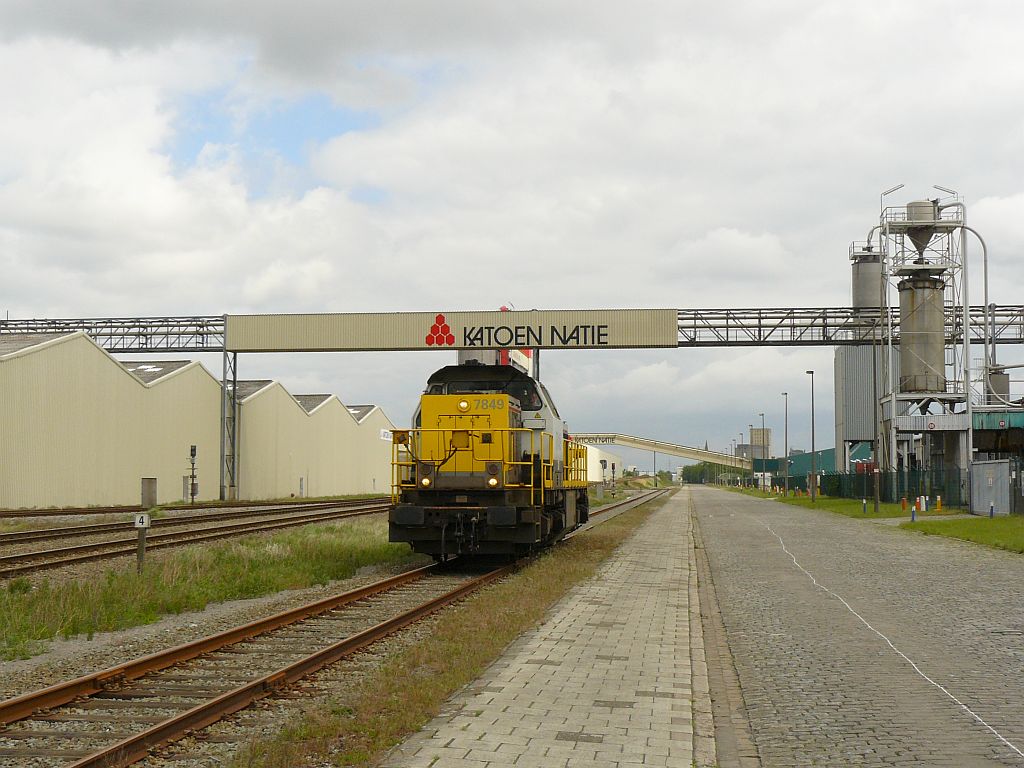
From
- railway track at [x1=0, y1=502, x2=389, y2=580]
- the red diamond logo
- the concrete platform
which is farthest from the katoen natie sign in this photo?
the concrete platform

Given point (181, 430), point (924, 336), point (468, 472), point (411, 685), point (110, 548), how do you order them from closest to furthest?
point (411, 685) → point (468, 472) → point (110, 548) → point (181, 430) → point (924, 336)

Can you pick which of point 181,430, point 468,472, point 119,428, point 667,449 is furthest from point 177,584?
point 667,449

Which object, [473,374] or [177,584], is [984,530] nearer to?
[473,374]

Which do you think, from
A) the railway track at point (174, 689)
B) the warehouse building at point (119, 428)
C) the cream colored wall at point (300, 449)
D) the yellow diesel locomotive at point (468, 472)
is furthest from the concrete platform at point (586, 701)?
the cream colored wall at point (300, 449)

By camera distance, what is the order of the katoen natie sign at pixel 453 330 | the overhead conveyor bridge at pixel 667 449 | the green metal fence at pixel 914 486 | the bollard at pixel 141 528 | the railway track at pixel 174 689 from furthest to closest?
the overhead conveyor bridge at pixel 667 449 → the green metal fence at pixel 914 486 → the katoen natie sign at pixel 453 330 → the bollard at pixel 141 528 → the railway track at pixel 174 689

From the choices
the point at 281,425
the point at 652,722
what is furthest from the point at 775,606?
the point at 281,425

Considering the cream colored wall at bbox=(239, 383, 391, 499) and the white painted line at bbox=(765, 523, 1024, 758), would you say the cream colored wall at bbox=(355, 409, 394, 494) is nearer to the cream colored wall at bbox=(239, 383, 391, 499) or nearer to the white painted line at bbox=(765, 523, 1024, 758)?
the cream colored wall at bbox=(239, 383, 391, 499)

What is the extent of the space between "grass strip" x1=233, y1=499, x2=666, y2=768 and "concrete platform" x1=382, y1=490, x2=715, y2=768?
0.18m

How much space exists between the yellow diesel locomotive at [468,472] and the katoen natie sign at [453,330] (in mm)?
20363

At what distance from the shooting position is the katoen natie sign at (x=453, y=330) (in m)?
38.9

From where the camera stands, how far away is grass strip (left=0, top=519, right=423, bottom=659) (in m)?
10.7

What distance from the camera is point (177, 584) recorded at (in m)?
13.8

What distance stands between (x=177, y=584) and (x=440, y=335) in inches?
1050

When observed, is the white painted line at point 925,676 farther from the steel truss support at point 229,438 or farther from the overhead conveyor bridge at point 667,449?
the overhead conveyor bridge at point 667,449
